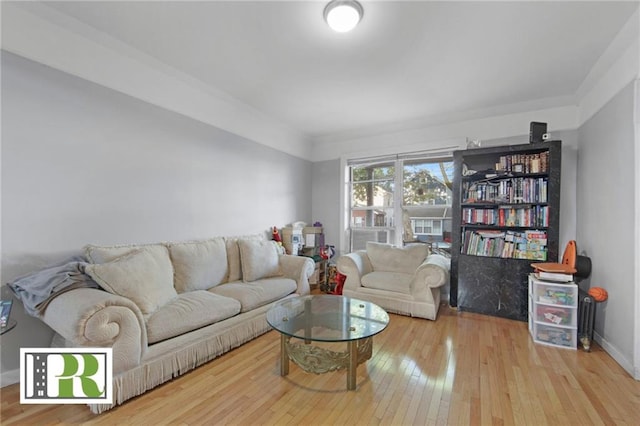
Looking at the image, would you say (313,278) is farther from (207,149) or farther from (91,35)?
(91,35)

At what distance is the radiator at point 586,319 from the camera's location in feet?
7.88

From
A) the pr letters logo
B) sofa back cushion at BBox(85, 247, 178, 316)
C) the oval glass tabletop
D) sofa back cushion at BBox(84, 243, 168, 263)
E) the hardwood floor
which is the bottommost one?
the hardwood floor

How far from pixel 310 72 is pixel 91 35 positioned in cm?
185

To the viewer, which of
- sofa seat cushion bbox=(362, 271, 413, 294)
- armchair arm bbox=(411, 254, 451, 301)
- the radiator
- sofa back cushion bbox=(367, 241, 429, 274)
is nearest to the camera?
the radiator

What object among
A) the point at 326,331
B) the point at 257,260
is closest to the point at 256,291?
the point at 257,260

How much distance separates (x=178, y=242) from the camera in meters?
2.83

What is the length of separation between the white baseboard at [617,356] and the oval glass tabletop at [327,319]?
6.00 feet

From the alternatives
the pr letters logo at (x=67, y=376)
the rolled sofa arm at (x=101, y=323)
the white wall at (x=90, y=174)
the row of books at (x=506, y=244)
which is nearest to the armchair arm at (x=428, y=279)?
the row of books at (x=506, y=244)

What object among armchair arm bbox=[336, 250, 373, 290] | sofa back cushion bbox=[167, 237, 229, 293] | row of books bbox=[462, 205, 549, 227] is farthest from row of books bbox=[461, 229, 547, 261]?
sofa back cushion bbox=[167, 237, 229, 293]

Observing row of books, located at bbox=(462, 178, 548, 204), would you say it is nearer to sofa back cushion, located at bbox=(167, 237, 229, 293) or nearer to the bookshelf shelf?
the bookshelf shelf

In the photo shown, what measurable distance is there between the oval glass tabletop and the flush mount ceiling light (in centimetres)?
218

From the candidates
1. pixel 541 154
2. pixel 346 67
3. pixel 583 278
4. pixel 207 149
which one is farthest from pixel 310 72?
pixel 583 278

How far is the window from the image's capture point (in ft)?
13.3

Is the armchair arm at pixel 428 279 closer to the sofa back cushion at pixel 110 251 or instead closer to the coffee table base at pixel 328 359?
the coffee table base at pixel 328 359
